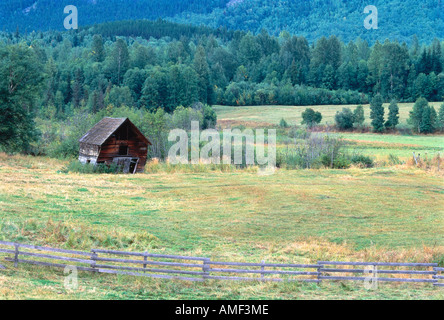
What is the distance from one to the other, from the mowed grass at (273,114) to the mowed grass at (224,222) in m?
56.0

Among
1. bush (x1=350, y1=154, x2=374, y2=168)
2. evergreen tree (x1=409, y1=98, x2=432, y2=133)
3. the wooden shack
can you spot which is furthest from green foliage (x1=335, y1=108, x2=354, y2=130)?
the wooden shack

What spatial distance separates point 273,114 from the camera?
11319 cm

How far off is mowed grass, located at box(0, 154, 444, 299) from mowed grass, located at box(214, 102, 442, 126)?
55989 millimetres

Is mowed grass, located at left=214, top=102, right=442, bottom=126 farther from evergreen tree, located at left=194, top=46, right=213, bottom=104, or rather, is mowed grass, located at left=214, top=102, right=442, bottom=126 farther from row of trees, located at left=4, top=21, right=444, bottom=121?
row of trees, located at left=4, top=21, right=444, bottom=121

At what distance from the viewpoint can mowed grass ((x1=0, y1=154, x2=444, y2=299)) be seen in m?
16.6

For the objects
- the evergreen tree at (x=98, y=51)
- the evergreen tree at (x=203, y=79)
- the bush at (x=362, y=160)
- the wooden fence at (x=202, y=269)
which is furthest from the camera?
the evergreen tree at (x=98, y=51)

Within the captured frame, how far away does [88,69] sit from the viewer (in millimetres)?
137375

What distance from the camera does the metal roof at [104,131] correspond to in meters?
50.5

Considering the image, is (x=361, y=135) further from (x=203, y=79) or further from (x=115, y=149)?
(x=203, y=79)

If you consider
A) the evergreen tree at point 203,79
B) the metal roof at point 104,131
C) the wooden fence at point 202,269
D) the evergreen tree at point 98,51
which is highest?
the evergreen tree at point 98,51

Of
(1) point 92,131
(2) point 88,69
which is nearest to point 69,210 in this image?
(1) point 92,131

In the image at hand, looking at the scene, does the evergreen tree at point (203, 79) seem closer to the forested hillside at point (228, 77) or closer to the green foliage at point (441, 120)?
the forested hillside at point (228, 77)

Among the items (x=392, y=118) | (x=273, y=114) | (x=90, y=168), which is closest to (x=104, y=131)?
(x=90, y=168)

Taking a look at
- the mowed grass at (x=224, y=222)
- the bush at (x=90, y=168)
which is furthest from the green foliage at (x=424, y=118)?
the bush at (x=90, y=168)
